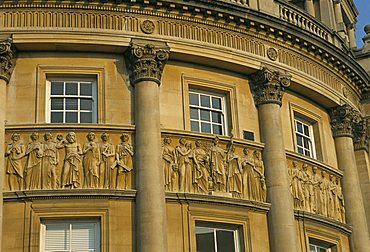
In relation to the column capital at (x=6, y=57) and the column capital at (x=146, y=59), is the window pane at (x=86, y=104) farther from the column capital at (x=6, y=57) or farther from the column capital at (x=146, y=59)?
the column capital at (x=6, y=57)

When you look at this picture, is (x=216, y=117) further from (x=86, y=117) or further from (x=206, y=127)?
(x=86, y=117)

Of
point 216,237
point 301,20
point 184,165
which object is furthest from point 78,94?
point 301,20

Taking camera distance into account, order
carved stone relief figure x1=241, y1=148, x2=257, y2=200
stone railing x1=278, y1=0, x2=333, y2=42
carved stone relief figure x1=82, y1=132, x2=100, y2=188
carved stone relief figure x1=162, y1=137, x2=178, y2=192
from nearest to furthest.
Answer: carved stone relief figure x1=82, y1=132, x2=100, y2=188 < carved stone relief figure x1=162, y1=137, x2=178, y2=192 < carved stone relief figure x1=241, y1=148, x2=257, y2=200 < stone railing x1=278, y1=0, x2=333, y2=42

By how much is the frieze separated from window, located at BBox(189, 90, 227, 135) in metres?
0.76

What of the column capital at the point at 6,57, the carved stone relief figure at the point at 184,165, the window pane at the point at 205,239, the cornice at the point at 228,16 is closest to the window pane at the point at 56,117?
the column capital at the point at 6,57

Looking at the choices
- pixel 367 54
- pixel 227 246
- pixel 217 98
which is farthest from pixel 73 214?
pixel 367 54

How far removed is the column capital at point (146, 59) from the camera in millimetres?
23766

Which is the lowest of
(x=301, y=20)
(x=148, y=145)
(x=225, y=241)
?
(x=225, y=241)

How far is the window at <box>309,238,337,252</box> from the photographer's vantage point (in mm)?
25734

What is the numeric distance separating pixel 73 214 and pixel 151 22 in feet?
21.8

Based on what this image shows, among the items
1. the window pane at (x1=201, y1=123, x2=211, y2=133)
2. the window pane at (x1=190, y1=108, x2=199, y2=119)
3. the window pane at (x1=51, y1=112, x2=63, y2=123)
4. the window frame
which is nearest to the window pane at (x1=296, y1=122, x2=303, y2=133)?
the window frame

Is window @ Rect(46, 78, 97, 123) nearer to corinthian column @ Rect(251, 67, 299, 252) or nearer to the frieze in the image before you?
the frieze

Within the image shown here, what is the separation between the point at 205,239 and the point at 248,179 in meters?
2.48

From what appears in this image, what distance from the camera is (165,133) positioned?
23500mm
